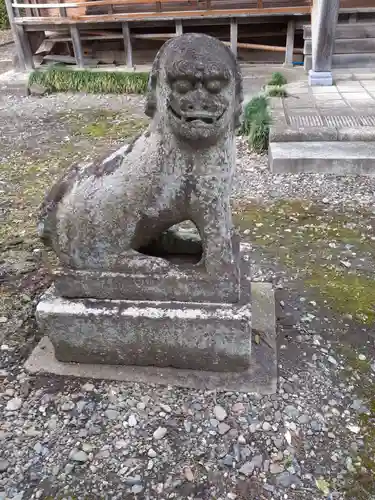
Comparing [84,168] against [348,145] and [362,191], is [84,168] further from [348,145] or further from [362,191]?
[348,145]

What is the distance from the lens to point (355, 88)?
6.57 metres

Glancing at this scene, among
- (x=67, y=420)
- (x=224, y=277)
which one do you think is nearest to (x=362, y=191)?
(x=224, y=277)

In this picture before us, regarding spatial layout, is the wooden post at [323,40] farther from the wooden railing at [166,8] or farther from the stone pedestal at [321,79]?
the wooden railing at [166,8]

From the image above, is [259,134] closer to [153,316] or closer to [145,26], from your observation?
[153,316]

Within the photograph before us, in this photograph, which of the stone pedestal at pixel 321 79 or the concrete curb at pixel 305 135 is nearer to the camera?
the concrete curb at pixel 305 135

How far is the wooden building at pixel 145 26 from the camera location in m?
8.08

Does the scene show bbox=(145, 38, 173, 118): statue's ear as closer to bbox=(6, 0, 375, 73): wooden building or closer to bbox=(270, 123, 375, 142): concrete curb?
bbox=(270, 123, 375, 142): concrete curb

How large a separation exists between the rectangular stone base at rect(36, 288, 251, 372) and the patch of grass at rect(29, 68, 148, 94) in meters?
6.26

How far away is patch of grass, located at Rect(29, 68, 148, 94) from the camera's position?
7.97 metres

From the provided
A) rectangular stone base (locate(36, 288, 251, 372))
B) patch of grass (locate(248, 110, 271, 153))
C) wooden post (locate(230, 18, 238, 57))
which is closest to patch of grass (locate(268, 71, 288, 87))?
wooden post (locate(230, 18, 238, 57))

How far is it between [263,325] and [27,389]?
→ 1.32 m

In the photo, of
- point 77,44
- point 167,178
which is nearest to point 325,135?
point 167,178

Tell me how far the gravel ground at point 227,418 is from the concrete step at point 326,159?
1417 millimetres

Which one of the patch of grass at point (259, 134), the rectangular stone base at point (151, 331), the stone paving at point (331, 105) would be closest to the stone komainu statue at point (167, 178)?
the rectangular stone base at point (151, 331)
